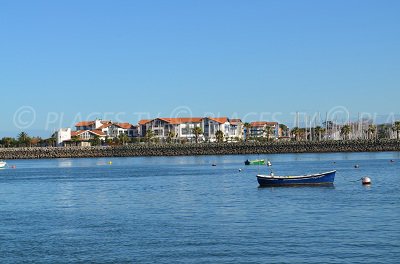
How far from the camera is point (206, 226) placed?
138ft

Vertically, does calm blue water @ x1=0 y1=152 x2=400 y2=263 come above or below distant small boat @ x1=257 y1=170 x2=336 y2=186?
below

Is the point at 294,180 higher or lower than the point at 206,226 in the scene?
higher

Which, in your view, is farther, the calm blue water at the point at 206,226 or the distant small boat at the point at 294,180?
the distant small boat at the point at 294,180

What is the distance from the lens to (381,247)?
111ft

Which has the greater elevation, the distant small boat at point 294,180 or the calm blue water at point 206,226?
the distant small boat at point 294,180

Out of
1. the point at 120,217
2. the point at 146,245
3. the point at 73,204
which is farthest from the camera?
the point at 73,204

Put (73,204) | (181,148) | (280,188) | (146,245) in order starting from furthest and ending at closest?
(181,148)
(280,188)
(73,204)
(146,245)

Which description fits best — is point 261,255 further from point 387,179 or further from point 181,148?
point 181,148

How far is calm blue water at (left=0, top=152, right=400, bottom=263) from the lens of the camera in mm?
33500

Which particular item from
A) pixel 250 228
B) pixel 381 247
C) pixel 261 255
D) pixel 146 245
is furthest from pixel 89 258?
pixel 381 247

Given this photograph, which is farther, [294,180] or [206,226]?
[294,180]

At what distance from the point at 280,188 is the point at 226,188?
595 centimetres

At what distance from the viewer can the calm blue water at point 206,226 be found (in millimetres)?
33500

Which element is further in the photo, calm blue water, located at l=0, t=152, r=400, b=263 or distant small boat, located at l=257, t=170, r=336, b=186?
distant small boat, located at l=257, t=170, r=336, b=186
